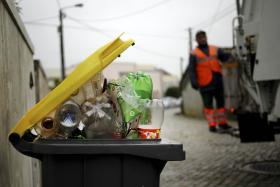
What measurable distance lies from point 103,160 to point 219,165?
13.4ft

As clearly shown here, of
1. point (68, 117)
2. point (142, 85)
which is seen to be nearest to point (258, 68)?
point (142, 85)

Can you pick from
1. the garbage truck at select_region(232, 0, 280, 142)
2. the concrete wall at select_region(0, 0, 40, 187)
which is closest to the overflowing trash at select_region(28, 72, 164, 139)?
the concrete wall at select_region(0, 0, 40, 187)

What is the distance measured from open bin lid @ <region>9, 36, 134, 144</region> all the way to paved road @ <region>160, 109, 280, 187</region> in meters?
2.18

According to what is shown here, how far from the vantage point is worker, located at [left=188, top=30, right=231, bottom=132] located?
8008mm

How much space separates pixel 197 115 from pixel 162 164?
48.0 feet

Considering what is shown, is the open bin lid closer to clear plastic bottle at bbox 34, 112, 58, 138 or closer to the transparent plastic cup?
clear plastic bottle at bbox 34, 112, 58, 138

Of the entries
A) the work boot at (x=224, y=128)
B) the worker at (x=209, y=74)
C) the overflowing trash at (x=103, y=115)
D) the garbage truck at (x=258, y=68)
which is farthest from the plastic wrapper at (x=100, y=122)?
the work boot at (x=224, y=128)

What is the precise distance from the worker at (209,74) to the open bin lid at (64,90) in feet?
19.6

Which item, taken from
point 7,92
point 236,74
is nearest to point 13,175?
point 7,92

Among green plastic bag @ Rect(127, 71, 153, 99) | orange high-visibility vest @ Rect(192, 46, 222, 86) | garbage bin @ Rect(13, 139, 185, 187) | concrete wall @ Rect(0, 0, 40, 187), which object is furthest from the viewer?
orange high-visibility vest @ Rect(192, 46, 222, 86)

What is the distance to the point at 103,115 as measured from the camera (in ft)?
7.49

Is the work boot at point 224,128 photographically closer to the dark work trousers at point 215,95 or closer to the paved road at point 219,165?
the paved road at point 219,165

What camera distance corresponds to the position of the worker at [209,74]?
801cm

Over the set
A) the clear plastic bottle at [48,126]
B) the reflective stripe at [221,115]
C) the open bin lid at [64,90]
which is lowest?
the reflective stripe at [221,115]
